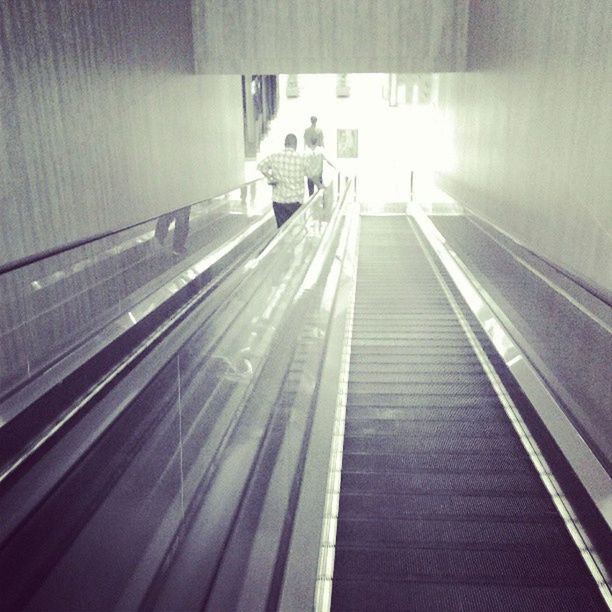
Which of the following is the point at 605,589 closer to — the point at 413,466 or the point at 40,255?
the point at 413,466

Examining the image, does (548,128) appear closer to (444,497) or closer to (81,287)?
(444,497)

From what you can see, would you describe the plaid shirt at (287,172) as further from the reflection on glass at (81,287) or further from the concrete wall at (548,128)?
the concrete wall at (548,128)

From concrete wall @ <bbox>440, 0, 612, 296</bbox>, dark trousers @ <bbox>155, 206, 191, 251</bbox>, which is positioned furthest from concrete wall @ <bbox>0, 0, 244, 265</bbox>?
concrete wall @ <bbox>440, 0, 612, 296</bbox>

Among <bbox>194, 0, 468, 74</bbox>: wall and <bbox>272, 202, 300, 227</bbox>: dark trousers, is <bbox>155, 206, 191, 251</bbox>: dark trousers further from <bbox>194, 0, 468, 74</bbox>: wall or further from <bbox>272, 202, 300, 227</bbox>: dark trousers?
<bbox>194, 0, 468, 74</bbox>: wall

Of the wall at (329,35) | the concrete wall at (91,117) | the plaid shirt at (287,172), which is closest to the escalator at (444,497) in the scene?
the concrete wall at (91,117)

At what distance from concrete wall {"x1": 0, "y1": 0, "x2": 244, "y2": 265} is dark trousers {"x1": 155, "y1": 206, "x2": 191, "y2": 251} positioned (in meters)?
0.47

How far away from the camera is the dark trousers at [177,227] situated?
6.45 m

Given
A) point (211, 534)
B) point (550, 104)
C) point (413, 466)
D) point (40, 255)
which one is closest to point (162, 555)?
point (211, 534)

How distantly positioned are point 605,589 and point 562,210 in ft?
10.4

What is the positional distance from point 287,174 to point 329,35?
2.69m

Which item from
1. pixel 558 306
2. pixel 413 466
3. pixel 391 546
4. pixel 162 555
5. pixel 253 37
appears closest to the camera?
pixel 162 555

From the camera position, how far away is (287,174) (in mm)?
8570

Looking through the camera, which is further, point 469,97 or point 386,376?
point 469,97

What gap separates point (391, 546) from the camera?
2789 millimetres
